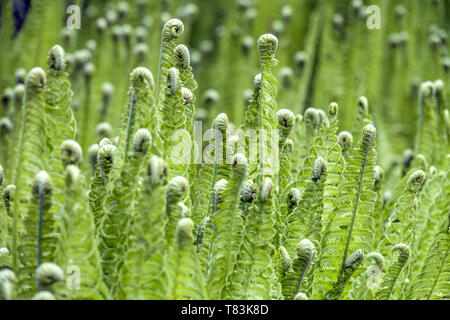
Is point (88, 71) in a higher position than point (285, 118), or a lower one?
higher

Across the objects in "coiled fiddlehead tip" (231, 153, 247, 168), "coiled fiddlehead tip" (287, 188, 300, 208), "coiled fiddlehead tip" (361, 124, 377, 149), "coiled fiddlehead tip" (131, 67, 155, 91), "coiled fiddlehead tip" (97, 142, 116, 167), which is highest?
"coiled fiddlehead tip" (131, 67, 155, 91)

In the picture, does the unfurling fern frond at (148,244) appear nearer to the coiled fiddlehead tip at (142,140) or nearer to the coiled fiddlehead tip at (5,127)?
the coiled fiddlehead tip at (142,140)

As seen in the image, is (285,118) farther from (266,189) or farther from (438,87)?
(438,87)

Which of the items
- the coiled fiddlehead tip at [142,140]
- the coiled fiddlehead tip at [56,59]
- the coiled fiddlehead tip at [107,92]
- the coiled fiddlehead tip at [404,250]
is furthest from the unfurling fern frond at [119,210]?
the coiled fiddlehead tip at [107,92]

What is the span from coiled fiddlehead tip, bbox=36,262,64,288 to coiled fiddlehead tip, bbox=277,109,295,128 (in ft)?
0.81

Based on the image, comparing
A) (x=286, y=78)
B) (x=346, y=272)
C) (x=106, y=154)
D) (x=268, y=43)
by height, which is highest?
(x=286, y=78)

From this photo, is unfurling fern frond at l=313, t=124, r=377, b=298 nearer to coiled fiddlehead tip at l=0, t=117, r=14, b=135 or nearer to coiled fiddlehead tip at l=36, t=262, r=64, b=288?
coiled fiddlehead tip at l=36, t=262, r=64, b=288

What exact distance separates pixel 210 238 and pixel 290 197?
9 centimetres

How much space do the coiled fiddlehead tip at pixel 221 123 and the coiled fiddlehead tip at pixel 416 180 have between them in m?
0.18

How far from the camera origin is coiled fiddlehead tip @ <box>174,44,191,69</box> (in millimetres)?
483

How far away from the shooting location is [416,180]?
1.56 ft

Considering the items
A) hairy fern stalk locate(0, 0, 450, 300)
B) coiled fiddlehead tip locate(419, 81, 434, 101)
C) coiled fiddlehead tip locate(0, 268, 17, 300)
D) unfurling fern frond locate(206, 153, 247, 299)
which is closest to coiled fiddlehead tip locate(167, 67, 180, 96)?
hairy fern stalk locate(0, 0, 450, 300)

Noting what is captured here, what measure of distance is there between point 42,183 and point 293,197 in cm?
23

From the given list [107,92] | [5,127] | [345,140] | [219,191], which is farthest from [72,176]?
[107,92]
